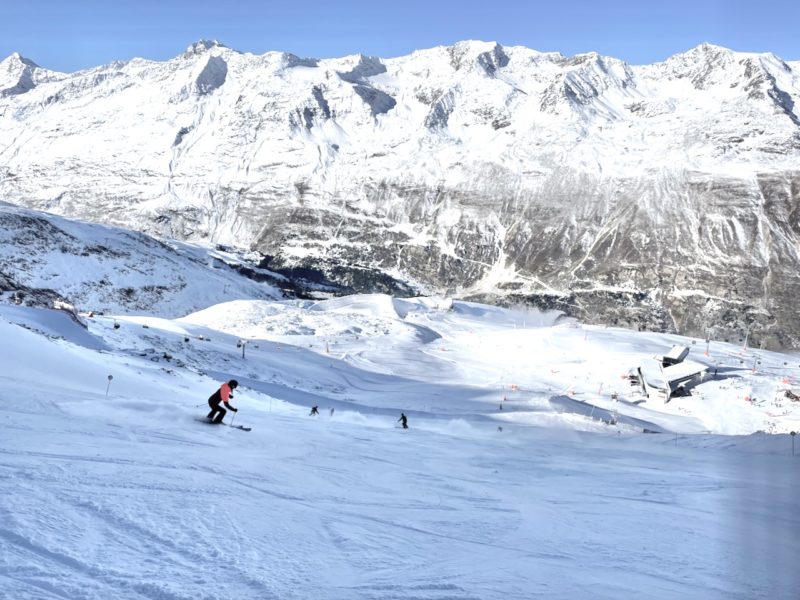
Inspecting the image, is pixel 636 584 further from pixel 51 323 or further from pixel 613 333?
pixel 613 333

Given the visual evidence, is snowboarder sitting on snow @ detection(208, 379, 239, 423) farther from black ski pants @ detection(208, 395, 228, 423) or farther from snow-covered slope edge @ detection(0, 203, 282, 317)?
snow-covered slope edge @ detection(0, 203, 282, 317)

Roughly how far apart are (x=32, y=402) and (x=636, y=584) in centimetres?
1223

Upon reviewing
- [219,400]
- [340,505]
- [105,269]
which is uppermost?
[105,269]

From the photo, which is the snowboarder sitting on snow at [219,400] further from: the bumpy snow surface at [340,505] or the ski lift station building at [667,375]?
the ski lift station building at [667,375]

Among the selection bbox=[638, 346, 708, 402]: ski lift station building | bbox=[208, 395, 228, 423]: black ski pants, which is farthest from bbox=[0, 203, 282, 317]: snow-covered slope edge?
bbox=[208, 395, 228, 423]: black ski pants

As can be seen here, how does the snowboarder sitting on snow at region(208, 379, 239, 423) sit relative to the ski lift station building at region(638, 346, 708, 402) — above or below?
below

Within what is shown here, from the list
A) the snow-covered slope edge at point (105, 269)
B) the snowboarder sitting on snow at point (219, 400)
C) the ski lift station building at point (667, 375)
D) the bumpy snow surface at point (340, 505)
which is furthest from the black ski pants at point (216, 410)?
the snow-covered slope edge at point (105, 269)

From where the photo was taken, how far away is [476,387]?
5719cm

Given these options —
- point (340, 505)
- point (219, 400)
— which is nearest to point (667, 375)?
point (219, 400)

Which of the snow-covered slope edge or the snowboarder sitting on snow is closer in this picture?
the snowboarder sitting on snow

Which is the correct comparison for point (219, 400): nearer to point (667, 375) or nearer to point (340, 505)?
point (340, 505)

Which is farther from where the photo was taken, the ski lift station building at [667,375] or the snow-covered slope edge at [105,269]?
the snow-covered slope edge at [105,269]

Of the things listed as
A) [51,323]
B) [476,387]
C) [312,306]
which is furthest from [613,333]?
[51,323]

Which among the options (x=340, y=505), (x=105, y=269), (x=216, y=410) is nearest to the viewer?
(x=340, y=505)
